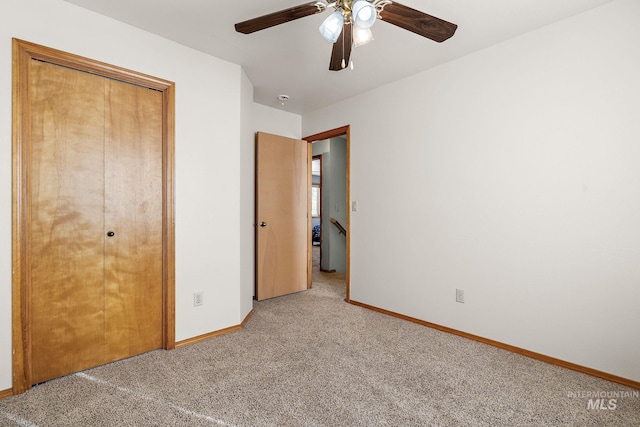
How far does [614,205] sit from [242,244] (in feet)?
9.30

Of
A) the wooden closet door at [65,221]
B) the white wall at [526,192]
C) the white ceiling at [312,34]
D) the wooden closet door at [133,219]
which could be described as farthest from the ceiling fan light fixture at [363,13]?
the wooden closet door at [65,221]

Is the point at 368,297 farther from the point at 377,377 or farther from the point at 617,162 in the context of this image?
the point at 617,162

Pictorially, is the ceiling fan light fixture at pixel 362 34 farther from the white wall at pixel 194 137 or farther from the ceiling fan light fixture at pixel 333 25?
the white wall at pixel 194 137

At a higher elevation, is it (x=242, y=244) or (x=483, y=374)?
(x=242, y=244)

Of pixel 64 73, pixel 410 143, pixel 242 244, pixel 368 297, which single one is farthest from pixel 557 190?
pixel 64 73

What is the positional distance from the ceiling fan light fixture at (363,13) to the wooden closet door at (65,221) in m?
1.86

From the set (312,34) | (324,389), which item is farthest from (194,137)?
(324,389)

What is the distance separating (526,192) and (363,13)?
71.7 inches

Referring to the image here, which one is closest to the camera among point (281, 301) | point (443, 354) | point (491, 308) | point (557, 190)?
point (557, 190)

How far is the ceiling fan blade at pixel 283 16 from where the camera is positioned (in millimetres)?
1491

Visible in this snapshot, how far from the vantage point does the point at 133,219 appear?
2.27 meters

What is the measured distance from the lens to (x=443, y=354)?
7.58 feet

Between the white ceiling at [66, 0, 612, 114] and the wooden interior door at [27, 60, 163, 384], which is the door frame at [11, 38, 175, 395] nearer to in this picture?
the wooden interior door at [27, 60, 163, 384]

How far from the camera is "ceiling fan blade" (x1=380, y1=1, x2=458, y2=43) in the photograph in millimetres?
1460
